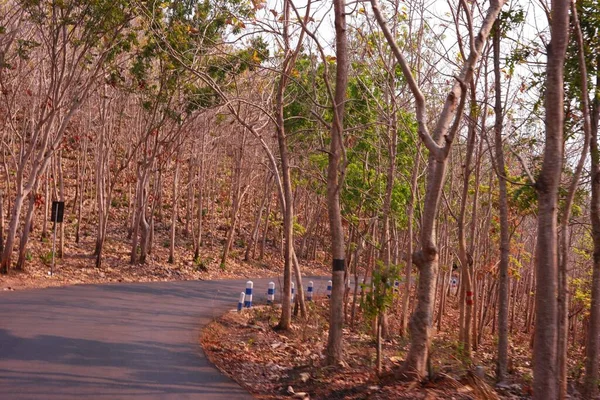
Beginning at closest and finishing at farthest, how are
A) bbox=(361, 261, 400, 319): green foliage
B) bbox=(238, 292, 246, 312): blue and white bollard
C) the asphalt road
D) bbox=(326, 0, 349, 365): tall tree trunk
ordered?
the asphalt road
bbox=(361, 261, 400, 319): green foliage
bbox=(326, 0, 349, 365): tall tree trunk
bbox=(238, 292, 246, 312): blue and white bollard

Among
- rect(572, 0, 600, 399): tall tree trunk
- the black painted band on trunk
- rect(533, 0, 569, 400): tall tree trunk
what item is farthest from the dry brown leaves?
rect(572, 0, 600, 399): tall tree trunk

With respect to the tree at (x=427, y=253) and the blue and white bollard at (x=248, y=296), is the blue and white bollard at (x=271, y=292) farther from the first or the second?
the tree at (x=427, y=253)

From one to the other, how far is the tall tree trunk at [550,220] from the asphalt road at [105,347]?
434 centimetres

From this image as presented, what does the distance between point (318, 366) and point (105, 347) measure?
399 cm

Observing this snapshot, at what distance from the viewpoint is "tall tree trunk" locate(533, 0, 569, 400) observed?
7.85 meters

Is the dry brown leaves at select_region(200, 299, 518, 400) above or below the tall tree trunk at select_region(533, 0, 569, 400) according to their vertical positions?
below

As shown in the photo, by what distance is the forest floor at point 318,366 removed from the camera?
9.60 metres

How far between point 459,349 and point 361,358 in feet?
7.80

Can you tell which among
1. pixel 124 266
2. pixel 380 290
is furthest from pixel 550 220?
A: pixel 124 266

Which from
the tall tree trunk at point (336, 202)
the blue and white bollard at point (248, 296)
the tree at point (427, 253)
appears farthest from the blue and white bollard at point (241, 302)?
the tree at point (427, 253)

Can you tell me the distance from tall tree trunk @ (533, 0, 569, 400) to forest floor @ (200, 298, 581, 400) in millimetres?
1377

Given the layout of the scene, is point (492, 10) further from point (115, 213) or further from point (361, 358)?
point (115, 213)

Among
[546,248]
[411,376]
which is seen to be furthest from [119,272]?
[546,248]

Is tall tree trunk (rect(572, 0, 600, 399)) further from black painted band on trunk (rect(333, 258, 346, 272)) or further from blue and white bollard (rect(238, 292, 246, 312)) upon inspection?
blue and white bollard (rect(238, 292, 246, 312))
